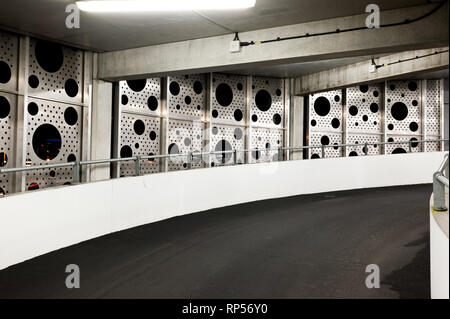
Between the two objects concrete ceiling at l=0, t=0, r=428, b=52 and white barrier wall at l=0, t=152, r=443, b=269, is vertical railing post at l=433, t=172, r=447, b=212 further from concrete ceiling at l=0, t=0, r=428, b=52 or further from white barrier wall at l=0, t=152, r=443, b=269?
white barrier wall at l=0, t=152, r=443, b=269

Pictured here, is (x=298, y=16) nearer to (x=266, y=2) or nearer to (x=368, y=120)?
(x=266, y=2)

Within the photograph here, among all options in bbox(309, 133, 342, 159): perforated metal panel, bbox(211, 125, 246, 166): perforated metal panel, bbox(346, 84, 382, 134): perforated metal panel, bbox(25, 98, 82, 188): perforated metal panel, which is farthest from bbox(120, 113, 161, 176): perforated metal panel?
bbox(346, 84, 382, 134): perforated metal panel

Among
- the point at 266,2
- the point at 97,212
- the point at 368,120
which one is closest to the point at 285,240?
the point at 97,212

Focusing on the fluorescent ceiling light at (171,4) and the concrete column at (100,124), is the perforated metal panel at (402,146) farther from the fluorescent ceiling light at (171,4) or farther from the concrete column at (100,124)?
the fluorescent ceiling light at (171,4)

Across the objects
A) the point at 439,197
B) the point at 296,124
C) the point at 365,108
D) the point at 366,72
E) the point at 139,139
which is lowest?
the point at 439,197

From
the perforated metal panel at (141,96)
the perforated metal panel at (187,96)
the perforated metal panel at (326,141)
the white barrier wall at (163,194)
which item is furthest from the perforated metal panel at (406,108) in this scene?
the perforated metal panel at (141,96)

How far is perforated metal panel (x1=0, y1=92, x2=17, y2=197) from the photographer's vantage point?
9334 mm

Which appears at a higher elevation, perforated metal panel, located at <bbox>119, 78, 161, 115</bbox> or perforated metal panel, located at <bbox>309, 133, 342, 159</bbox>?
perforated metal panel, located at <bbox>119, 78, 161, 115</bbox>

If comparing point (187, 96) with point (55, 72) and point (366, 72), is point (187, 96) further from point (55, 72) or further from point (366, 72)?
point (366, 72)

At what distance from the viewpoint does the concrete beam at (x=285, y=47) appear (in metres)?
7.76

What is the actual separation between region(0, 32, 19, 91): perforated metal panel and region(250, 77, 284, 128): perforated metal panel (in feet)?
26.7

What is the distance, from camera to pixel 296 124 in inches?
612

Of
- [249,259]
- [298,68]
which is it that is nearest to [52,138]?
[249,259]

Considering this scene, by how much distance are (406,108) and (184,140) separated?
957 cm
